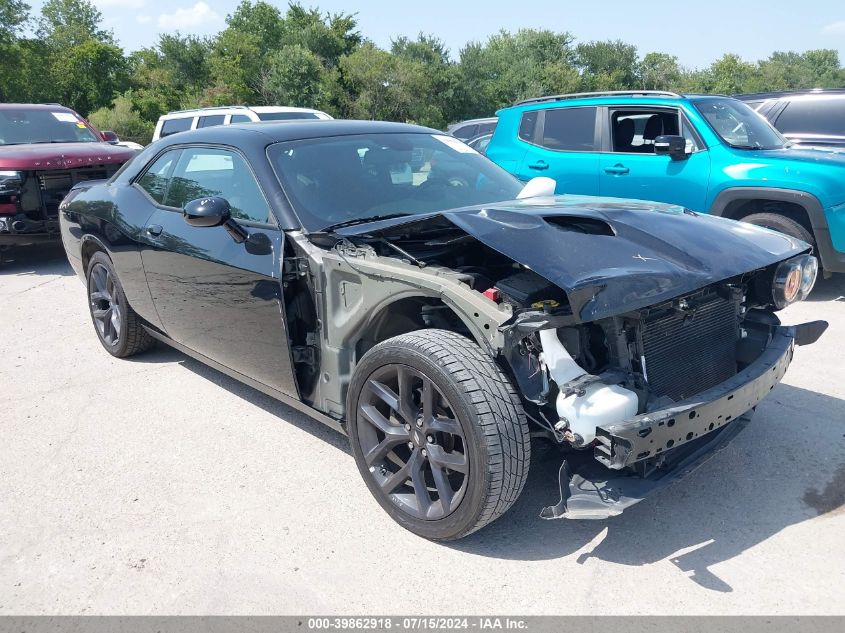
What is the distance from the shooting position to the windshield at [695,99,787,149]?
264 inches

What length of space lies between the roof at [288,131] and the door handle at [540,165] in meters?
3.59

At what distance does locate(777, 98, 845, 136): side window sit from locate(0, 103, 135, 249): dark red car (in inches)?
330

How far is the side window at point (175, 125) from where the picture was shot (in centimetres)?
1245

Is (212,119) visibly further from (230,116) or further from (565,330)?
(565,330)

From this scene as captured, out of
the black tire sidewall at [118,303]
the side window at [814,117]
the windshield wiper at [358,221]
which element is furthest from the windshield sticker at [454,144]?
the side window at [814,117]

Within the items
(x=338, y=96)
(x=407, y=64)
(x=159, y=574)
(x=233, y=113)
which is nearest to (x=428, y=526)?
(x=159, y=574)

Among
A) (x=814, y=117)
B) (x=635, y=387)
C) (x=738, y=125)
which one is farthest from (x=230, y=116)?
(x=635, y=387)

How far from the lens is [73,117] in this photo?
9.84 meters

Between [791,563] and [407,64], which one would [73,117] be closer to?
[791,563]

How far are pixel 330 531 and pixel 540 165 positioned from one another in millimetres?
5696

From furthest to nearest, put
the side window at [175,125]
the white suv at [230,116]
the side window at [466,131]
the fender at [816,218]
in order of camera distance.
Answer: the side window at [466,131]
the side window at [175,125]
the white suv at [230,116]
the fender at [816,218]

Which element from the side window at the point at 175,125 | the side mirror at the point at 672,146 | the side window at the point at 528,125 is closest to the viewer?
the side mirror at the point at 672,146

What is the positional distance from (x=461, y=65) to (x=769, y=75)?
146 feet

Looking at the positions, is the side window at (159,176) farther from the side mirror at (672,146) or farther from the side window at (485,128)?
the side window at (485,128)
